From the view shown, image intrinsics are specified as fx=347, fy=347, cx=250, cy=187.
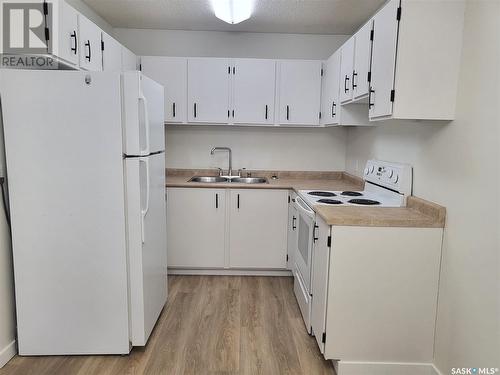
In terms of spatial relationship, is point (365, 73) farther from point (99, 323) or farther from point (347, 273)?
point (99, 323)

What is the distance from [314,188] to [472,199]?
1.54 m

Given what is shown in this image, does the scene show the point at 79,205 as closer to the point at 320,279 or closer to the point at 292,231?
the point at 320,279

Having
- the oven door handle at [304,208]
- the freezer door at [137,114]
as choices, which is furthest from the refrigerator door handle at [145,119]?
the oven door handle at [304,208]

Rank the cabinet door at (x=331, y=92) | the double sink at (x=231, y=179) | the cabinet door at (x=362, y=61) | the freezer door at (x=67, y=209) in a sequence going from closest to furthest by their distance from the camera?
1. the freezer door at (x=67, y=209)
2. the cabinet door at (x=362, y=61)
3. the cabinet door at (x=331, y=92)
4. the double sink at (x=231, y=179)

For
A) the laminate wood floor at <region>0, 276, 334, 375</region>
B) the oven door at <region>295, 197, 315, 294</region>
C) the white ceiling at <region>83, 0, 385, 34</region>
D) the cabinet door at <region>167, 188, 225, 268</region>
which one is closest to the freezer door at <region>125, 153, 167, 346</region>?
the laminate wood floor at <region>0, 276, 334, 375</region>

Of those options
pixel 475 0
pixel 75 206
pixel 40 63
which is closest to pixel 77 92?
pixel 40 63

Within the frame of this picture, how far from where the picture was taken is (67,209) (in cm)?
205

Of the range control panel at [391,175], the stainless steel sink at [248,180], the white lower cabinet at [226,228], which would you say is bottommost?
the white lower cabinet at [226,228]

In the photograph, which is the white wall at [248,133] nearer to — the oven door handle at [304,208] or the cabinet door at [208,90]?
the cabinet door at [208,90]

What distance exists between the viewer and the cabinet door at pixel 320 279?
6.48 feet

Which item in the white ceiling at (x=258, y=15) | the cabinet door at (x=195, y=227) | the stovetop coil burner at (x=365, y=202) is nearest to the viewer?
the stovetop coil burner at (x=365, y=202)

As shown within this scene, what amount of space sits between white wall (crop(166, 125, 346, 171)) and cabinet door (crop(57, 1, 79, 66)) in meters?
1.67

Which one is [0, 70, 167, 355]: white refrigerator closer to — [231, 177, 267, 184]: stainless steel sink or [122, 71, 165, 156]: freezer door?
[122, 71, 165, 156]: freezer door

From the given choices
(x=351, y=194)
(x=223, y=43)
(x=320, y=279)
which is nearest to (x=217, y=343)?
(x=320, y=279)
